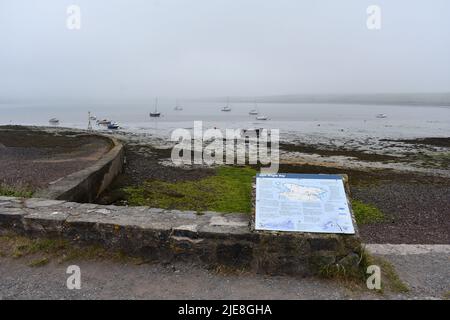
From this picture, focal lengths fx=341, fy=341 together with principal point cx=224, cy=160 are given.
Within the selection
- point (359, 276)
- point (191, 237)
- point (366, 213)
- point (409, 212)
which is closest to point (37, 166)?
point (191, 237)

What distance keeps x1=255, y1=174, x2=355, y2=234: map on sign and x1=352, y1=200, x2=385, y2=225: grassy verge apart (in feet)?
18.5

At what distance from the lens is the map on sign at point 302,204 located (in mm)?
3932

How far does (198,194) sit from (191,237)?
7.94 metres

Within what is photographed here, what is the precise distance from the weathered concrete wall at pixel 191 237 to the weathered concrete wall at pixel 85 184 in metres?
2.99

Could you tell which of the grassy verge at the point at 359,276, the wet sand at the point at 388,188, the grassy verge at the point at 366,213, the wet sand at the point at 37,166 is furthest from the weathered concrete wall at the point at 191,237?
the grassy verge at the point at 366,213

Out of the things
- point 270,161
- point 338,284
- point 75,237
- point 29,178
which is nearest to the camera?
point 338,284

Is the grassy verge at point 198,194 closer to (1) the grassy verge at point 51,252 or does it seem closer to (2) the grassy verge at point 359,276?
(1) the grassy verge at point 51,252

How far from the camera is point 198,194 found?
12062mm

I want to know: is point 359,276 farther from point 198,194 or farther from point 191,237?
point 198,194

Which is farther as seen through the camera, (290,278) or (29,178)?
(29,178)
